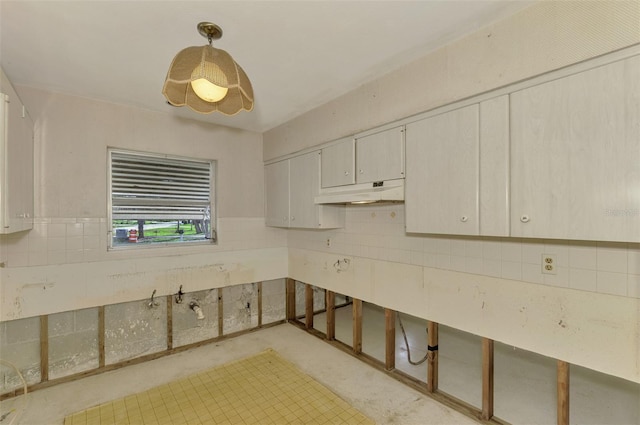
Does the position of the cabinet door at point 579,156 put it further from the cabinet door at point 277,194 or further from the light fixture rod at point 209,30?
the cabinet door at point 277,194

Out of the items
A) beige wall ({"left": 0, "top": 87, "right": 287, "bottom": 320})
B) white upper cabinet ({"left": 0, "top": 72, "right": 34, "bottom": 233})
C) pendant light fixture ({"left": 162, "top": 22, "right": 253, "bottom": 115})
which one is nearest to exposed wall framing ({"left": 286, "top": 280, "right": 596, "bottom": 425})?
beige wall ({"left": 0, "top": 87, "right": 287, "bottom": 320})

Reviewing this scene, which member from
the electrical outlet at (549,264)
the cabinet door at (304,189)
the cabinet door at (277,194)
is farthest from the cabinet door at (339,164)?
the electrical outlet at (549,264)

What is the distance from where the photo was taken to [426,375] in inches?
99.0

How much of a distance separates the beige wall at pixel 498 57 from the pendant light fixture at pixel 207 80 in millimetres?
1117

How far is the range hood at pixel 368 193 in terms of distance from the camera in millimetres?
2135

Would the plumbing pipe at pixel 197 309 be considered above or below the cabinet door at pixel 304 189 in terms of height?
below

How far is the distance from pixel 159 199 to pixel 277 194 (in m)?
1.24

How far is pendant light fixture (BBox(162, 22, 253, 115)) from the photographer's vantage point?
1282 millimetres

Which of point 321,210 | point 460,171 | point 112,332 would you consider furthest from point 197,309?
point 460,171

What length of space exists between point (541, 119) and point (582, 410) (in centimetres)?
219

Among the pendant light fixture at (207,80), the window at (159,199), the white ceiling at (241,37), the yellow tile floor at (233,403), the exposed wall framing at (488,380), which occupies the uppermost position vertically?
the white ceiling at (241,37)

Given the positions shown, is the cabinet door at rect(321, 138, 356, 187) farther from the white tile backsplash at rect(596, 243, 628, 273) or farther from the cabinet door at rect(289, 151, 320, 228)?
the white tile backsplash at rect(596, 243, 628, 273)

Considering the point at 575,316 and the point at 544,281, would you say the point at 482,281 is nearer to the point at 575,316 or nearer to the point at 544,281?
the point at 544,281

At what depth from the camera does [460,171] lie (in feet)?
5.93
